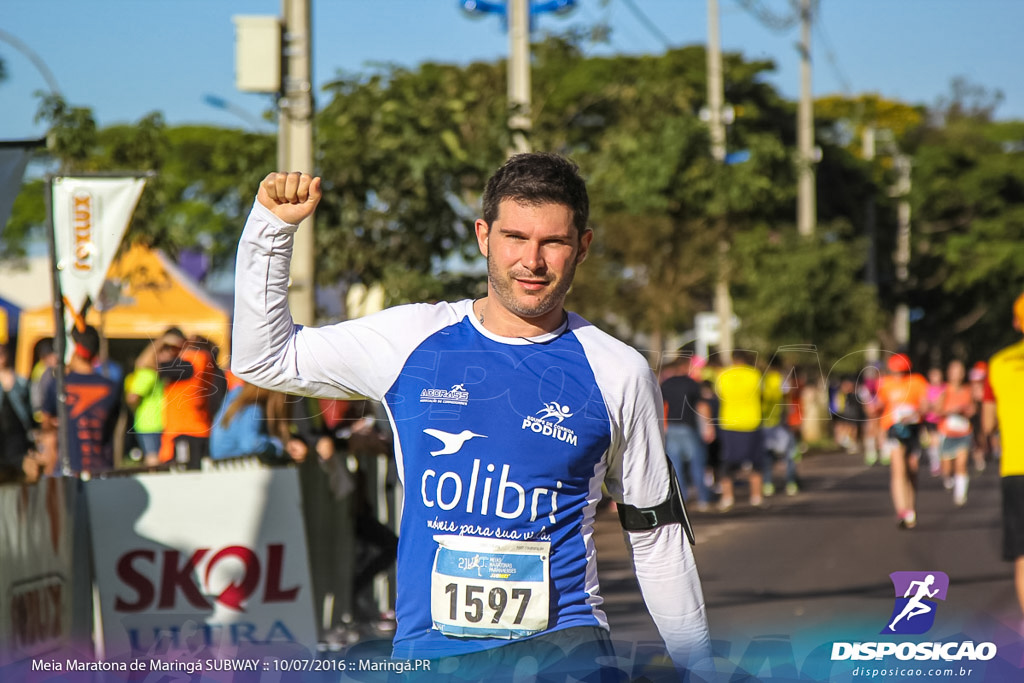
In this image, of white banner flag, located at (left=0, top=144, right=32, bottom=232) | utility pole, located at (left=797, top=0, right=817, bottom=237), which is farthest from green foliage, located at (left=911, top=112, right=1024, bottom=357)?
white banner flag, located at (left=0, top=144, right=32, bottom=232)

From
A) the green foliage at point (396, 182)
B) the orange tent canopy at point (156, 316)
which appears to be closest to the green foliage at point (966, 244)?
the orange tent canopy at point (156, 316)

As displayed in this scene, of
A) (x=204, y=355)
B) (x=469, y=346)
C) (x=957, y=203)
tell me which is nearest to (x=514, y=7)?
(x=204, y=355)

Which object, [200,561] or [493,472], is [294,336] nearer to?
[493,472]

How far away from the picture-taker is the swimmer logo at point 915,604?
4.01 metres

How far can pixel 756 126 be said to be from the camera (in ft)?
152

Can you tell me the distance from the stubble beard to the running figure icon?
1.49 metres

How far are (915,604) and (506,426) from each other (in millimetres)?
1588

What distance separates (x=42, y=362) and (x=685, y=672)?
964 centimetres

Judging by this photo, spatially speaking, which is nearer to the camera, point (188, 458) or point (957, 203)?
point (188, 458)

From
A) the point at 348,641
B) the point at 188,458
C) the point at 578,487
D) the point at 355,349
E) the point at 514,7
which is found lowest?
the point at 348,641

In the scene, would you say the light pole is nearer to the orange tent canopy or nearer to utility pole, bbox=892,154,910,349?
the orange tent canopy

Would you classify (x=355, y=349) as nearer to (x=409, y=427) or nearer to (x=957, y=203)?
(x=409, y=427)

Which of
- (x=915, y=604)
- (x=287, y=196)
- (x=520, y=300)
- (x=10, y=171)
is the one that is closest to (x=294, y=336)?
(x=287, y=196)

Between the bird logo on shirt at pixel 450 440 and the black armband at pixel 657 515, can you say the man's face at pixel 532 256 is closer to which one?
the bird logo on shirt at pixel 450 440
